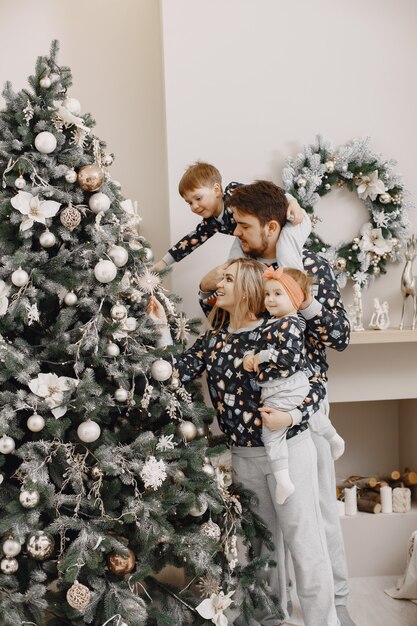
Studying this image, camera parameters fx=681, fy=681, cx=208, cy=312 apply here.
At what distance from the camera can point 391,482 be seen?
11.4 ft

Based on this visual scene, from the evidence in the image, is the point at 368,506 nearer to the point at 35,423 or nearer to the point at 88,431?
the point at 88,431

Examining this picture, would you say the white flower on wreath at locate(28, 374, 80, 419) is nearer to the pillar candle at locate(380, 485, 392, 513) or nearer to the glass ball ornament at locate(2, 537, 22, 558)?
the glass ball ornament at locate(2, 537, 22, 558)

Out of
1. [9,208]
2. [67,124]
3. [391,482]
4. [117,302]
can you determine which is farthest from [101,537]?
[391,482]

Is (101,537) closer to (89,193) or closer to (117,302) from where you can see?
(117,302)

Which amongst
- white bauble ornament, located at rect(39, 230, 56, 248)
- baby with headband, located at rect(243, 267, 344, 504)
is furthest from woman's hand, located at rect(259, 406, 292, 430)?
white bauble ornament, located at rect(39, 230, 56, 248)

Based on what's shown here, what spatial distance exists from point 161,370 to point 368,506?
5.60 ft

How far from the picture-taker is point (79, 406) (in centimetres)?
192

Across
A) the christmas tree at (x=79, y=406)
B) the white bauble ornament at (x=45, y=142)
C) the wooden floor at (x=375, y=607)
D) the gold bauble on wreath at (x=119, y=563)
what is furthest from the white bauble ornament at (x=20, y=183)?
the wooden floor at (x=375, y=607)

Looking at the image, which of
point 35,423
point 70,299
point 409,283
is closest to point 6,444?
point 35,423

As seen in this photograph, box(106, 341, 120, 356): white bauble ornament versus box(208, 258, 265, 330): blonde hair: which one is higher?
box(208, 258, 265, 330): blonde hair

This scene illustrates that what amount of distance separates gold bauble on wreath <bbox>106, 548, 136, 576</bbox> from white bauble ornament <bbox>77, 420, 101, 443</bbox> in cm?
34

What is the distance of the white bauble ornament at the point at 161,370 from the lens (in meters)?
2.06

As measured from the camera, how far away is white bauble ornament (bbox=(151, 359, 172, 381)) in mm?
2057

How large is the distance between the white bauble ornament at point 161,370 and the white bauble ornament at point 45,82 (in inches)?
34.1
